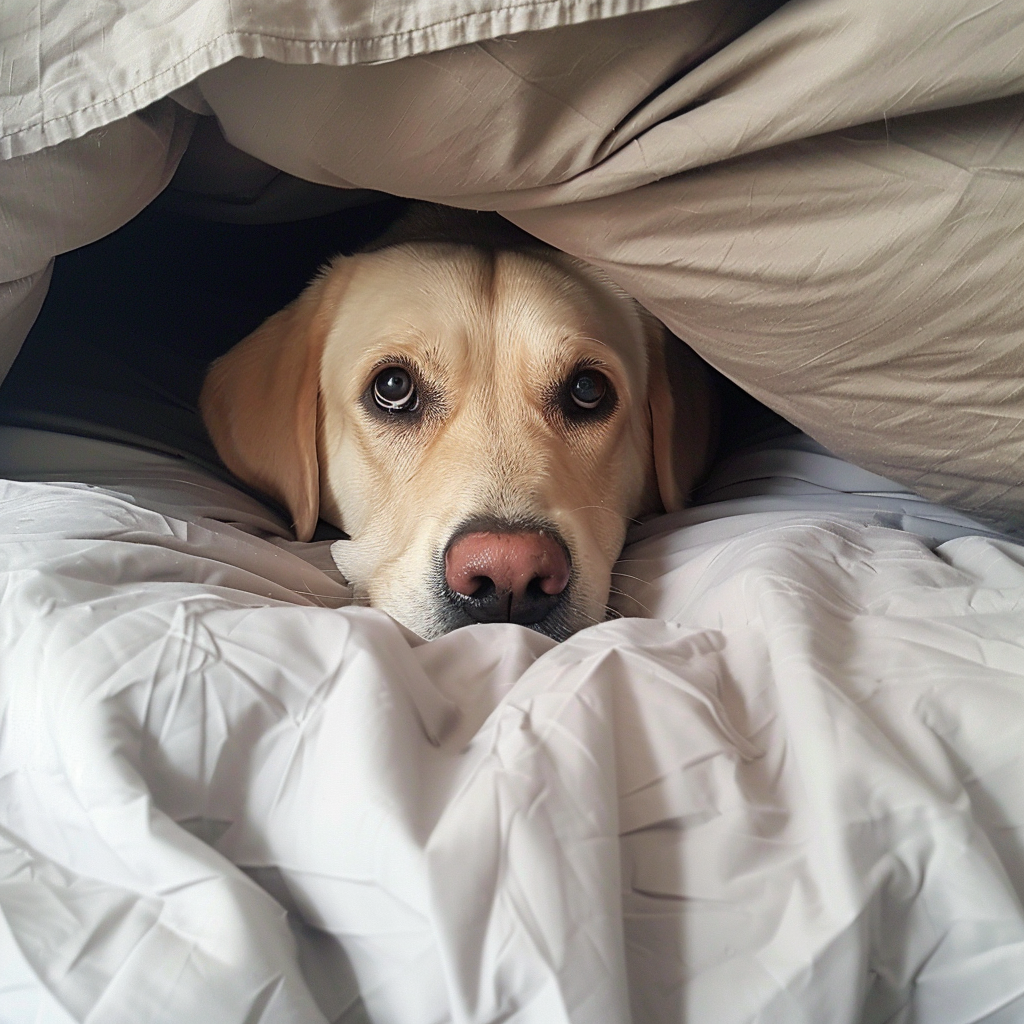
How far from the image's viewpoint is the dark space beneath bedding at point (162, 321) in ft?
4.73

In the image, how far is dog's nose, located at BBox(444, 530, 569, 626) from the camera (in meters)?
1.12

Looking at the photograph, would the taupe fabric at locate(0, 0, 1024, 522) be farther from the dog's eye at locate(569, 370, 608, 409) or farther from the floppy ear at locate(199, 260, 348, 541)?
the floppy ear at locate(199, 260, 348, 541)

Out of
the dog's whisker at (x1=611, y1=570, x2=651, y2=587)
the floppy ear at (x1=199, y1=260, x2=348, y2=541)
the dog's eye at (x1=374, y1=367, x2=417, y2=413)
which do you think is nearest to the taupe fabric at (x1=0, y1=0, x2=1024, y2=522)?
the dog's whisker at (x1=611, y1=570, x2=651, y2=587)

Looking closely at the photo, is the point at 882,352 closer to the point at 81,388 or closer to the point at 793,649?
the point at 793,649

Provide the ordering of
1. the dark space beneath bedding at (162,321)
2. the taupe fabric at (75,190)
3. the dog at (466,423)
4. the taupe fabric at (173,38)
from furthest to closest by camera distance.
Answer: the dark space beneath bedding at (162,321), the dog at (466,423), the taupe fabric at (75,190), the taupe fabric at (173,38)

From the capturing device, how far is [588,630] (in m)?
0.82

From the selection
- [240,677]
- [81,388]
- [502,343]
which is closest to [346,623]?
[240,677]

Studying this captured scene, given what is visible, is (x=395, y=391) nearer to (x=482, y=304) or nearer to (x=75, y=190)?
(x=482, y=304)

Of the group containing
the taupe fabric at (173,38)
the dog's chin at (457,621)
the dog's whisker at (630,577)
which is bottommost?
the dog's chin at (457,621)

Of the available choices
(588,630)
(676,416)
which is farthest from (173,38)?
(676,416)

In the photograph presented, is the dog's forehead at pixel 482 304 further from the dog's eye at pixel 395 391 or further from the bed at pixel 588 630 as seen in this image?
the bed at pixel 588 630

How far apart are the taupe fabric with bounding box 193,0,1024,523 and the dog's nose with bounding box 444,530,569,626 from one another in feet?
1.28

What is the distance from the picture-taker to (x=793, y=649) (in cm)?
71

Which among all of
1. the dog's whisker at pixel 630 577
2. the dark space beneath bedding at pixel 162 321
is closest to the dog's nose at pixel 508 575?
the dog's whisker at pixel 630 577
